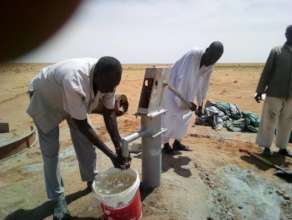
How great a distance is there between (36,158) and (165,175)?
2190mm

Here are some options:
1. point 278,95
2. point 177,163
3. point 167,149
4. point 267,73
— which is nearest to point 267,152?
point 278,95

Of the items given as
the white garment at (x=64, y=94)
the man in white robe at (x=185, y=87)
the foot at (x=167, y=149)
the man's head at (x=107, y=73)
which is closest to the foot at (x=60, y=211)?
the white garment at (x=64, y=94)

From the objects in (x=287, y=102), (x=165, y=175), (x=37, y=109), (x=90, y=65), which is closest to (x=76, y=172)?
(x=165, y=175)

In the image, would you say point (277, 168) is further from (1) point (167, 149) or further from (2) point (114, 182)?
(2) point (114, 182)

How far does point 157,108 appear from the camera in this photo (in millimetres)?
3113

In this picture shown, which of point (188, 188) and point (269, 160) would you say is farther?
point (269, 160)

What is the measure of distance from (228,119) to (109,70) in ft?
15.9

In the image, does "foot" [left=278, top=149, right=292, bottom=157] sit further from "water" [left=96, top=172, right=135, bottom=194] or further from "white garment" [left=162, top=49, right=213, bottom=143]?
"water" [left=96, top=172, right=135, bottom=194]

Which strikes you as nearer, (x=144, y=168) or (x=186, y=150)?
(x=144, y=168)

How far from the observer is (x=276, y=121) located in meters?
4.70

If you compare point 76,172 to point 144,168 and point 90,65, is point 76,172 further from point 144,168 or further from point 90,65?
point 90,65

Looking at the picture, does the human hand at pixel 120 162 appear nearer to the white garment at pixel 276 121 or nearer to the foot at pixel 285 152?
the white garment at pixel 276 121

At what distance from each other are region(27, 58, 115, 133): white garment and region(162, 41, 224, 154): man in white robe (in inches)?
60.9

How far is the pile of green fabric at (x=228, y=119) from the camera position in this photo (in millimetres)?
6320
